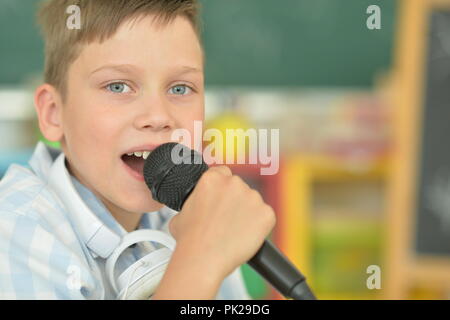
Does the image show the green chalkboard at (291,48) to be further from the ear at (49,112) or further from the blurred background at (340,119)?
the ear at (49,112)

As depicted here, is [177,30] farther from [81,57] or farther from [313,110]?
[313,110]

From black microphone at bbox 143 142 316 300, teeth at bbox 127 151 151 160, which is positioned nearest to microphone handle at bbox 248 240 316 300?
black microphone at bbox 143 142 316 300

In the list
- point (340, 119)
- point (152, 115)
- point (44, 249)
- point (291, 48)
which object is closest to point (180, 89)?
point (152, 115)

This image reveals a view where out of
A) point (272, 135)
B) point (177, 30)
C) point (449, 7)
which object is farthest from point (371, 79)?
point (177, 30)

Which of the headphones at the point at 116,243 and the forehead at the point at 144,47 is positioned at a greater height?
the forehead at the point at 144,47

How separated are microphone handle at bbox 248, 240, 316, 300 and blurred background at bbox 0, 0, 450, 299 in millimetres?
906

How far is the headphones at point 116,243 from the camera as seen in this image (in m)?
0.46

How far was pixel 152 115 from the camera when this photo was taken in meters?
0.47

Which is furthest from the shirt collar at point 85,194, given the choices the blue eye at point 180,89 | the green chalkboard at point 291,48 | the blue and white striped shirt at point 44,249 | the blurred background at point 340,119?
the green chalkboard at point 291,48

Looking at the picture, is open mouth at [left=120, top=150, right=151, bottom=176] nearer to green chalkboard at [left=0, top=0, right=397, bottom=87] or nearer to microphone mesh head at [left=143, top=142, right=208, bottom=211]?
microphone mesh head at [left=143, top=142, right=208, bottom=211]

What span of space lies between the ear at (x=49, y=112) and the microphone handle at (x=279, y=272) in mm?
189

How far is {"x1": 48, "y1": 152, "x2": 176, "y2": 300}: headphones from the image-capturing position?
0.46 m

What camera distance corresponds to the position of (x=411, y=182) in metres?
1.55

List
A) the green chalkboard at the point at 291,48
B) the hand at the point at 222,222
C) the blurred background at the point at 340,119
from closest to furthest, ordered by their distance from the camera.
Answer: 1. the hand at the point at 222,222
2. the blurred background at the point at 340,119
3. the green chalkboard at the point at 291,48
